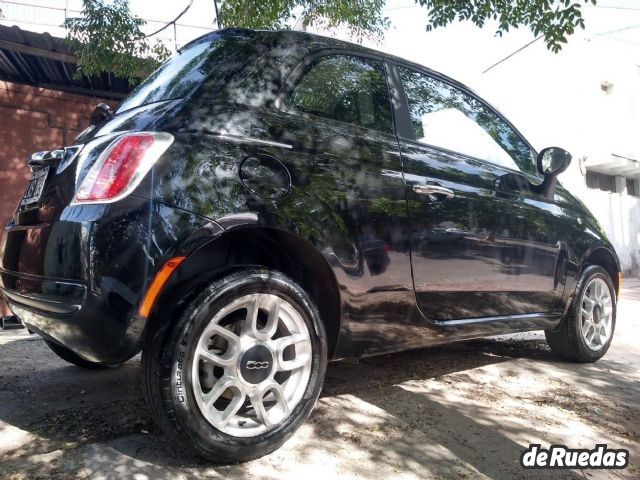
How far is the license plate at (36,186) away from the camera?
7.41ft

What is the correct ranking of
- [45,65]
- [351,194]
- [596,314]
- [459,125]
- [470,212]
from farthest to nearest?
1. [45,65]
2. [596,314]
3. [459,125]
4. [470,212]
5. [351,194]

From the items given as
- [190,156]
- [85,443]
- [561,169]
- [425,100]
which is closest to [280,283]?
[190,156]

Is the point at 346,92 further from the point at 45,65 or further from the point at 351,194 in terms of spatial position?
the point at 45,65

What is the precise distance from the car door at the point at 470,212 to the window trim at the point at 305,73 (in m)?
0.07

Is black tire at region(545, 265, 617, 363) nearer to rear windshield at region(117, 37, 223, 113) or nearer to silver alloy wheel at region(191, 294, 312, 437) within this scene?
silver alloy wheel at region(191, 294, 312, 437)

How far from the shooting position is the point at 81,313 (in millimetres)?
1852

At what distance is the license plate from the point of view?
7.41 feet

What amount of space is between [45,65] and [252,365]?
5852 millimetres

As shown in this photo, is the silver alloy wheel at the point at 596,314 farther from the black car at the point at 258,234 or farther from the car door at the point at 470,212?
the black car at the point at 258,234

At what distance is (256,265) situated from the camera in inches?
84.5

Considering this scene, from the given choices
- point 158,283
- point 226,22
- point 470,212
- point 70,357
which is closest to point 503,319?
point 470,212

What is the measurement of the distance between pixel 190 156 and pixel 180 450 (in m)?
1.13

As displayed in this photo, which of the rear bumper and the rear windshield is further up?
the rear windshield

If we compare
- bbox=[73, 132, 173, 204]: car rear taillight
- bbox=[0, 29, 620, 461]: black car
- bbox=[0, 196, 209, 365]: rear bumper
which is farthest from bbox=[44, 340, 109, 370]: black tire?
bbox=[73, 132, 173, 204]: car rear taillight
